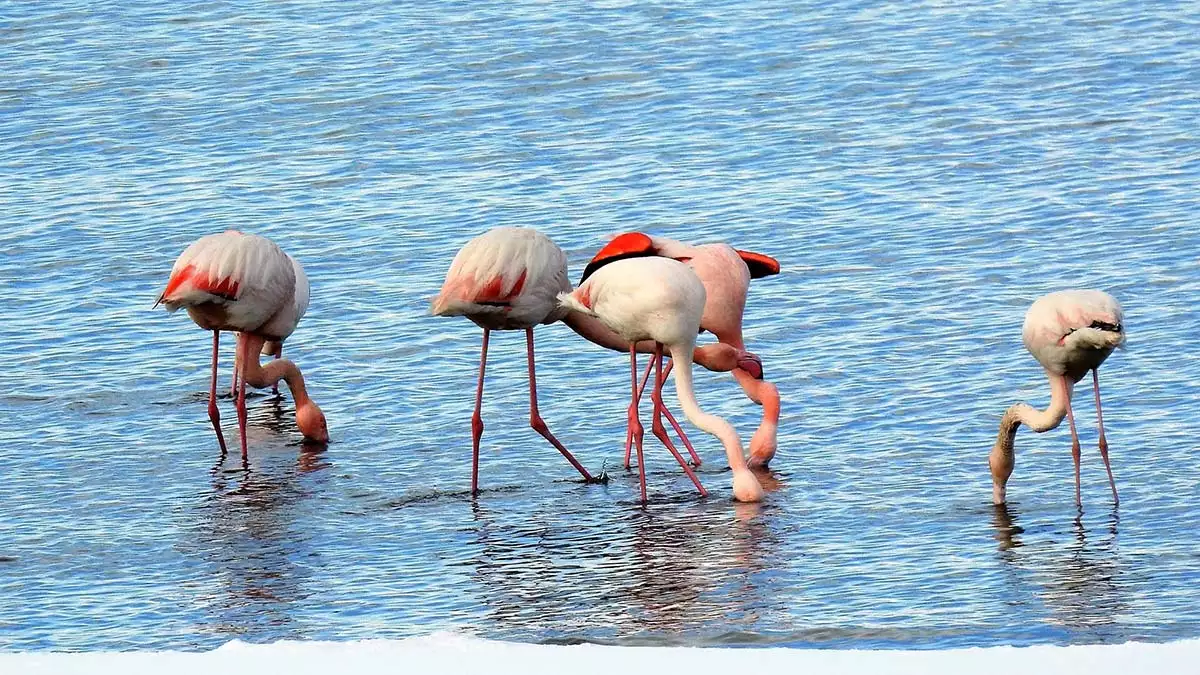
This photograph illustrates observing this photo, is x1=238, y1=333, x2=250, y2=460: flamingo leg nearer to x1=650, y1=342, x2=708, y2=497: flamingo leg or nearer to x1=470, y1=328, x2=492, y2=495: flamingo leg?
x1=470, y1=328, x2=492, y2=495: flamingo leg

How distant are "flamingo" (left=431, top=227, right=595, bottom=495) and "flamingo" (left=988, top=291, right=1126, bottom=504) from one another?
67.4 inches

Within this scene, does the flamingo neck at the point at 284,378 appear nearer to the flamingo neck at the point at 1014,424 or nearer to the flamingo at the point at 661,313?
the flamingo at the point at 661,313

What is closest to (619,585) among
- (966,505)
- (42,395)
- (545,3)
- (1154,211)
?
(966,505)

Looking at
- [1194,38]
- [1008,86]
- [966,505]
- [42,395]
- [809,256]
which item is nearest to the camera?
[966,505]

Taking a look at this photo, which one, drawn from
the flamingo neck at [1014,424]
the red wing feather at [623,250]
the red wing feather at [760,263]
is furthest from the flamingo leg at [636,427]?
the flamingo neck at [1014,424]

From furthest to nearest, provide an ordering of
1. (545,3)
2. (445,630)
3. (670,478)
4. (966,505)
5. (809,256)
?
(545,3) < (809,256) < (670,478) < (966,505) < (445,630)

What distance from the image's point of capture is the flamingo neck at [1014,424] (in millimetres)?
8062

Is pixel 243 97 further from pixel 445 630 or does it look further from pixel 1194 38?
pixel 445 630

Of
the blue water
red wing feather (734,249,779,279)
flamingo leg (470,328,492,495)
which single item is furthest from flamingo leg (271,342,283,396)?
red wing feather (734,249,779,279)

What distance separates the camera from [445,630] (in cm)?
699

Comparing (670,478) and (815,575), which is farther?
(670,478)

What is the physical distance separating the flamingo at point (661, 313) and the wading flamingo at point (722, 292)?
0.31 metres

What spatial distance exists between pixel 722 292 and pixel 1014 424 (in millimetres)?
1523

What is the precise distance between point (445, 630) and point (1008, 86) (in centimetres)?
977
